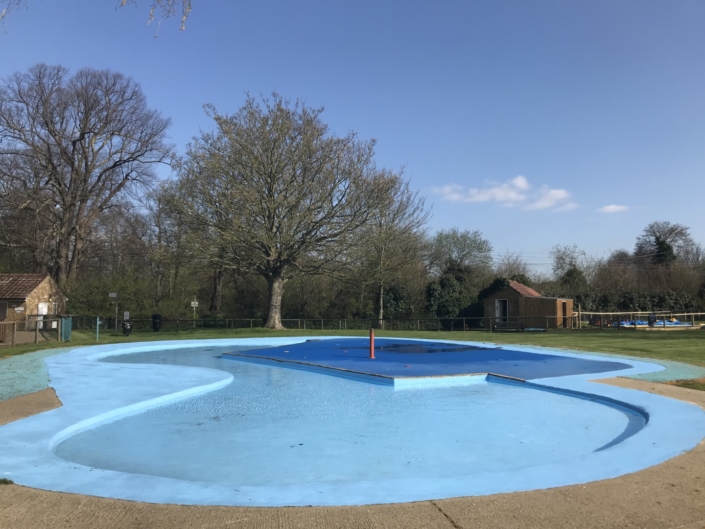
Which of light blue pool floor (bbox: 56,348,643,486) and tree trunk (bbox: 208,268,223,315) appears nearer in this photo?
light blue pool floor (bbox: 56,348,643,486)

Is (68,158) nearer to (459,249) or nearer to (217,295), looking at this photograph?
(217,295)

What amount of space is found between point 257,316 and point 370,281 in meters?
13.3

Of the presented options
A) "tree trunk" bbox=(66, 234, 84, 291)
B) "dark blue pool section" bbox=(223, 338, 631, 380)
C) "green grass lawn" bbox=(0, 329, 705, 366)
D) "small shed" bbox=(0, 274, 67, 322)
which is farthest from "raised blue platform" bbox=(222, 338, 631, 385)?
"tree trunk" bbox=(66, 234, 84, 291)

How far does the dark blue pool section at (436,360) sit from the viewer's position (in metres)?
12.7

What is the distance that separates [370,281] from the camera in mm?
27984

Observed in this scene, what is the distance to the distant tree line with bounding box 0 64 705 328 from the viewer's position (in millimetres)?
25438

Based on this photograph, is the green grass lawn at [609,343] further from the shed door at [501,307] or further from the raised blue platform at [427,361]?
the shed door at [501,307]

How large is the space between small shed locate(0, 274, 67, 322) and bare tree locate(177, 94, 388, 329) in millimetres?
10488

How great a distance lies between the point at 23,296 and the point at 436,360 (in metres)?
23.5

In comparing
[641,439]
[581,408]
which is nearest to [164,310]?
[581,408]

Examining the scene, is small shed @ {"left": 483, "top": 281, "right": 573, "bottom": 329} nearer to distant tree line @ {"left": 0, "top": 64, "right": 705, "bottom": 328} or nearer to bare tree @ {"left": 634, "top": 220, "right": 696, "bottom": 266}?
distant tree line @ {"left": 0, "top": 64, "right": 705, "bottom": 328}

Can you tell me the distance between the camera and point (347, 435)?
24.4 ft

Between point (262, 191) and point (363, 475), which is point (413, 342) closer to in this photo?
point (262, 191)

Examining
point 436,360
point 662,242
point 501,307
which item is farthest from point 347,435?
point 662,242
